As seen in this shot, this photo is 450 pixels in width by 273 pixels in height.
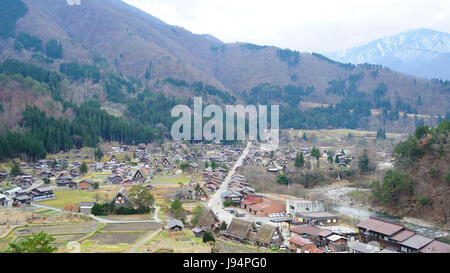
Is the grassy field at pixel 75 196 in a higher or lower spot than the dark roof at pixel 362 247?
lower

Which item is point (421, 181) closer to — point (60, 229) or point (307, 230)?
point (307, 230)

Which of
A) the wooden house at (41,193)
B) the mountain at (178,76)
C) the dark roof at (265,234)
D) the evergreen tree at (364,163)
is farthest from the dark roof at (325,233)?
the mountain at (178,76)

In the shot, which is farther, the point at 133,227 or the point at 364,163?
the point at 364,163

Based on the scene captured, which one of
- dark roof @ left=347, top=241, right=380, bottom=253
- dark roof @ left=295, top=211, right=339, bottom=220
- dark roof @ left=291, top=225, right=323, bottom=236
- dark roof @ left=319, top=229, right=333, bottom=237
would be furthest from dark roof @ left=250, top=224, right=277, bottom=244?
dark roof @ left=295, top=211, right=339, bottom=220

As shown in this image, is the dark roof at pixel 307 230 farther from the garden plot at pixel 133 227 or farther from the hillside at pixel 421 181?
the hillside at pixel 421 181

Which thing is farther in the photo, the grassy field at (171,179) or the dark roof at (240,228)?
the grassy field at (171,179)

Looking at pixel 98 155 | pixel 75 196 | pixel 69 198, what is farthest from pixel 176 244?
pixel 98 155

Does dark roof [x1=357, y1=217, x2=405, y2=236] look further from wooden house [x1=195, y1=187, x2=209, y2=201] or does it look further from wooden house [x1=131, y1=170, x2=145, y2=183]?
wooden house [x1=131, y1=170, x2=145, y2=183]
